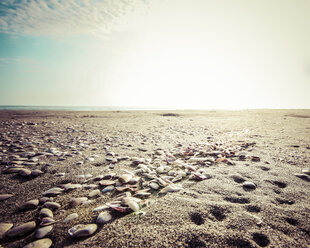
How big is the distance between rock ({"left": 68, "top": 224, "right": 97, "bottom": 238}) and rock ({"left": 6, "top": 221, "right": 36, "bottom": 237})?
1.29ft

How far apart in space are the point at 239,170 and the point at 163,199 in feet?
5.40

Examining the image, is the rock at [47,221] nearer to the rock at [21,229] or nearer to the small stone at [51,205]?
the rock at [21,229]

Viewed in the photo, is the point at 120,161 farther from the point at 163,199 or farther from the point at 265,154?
the point at 265,154

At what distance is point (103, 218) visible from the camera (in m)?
1.45

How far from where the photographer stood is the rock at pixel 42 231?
1302 millimetres

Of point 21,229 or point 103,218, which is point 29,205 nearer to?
point 21,229

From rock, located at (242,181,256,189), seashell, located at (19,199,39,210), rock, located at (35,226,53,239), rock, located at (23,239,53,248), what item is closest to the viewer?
rock, located at (23,239,53,248)

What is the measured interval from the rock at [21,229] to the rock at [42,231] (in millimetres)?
109

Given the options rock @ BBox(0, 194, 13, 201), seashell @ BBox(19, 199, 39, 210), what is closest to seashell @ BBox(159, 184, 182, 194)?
seashell @ BBox(19, 199, 39, 210)

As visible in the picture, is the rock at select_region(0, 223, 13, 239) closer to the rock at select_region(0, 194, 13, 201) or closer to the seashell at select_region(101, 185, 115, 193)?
the rock at select_region(0, 194, 13, 201)

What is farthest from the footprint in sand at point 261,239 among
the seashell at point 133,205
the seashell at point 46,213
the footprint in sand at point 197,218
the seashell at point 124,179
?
the seashell at point 46,213

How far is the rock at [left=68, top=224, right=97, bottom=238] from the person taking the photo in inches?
50.4

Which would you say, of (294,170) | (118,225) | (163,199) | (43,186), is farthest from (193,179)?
(43,186)

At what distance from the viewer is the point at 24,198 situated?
190 centimetres
